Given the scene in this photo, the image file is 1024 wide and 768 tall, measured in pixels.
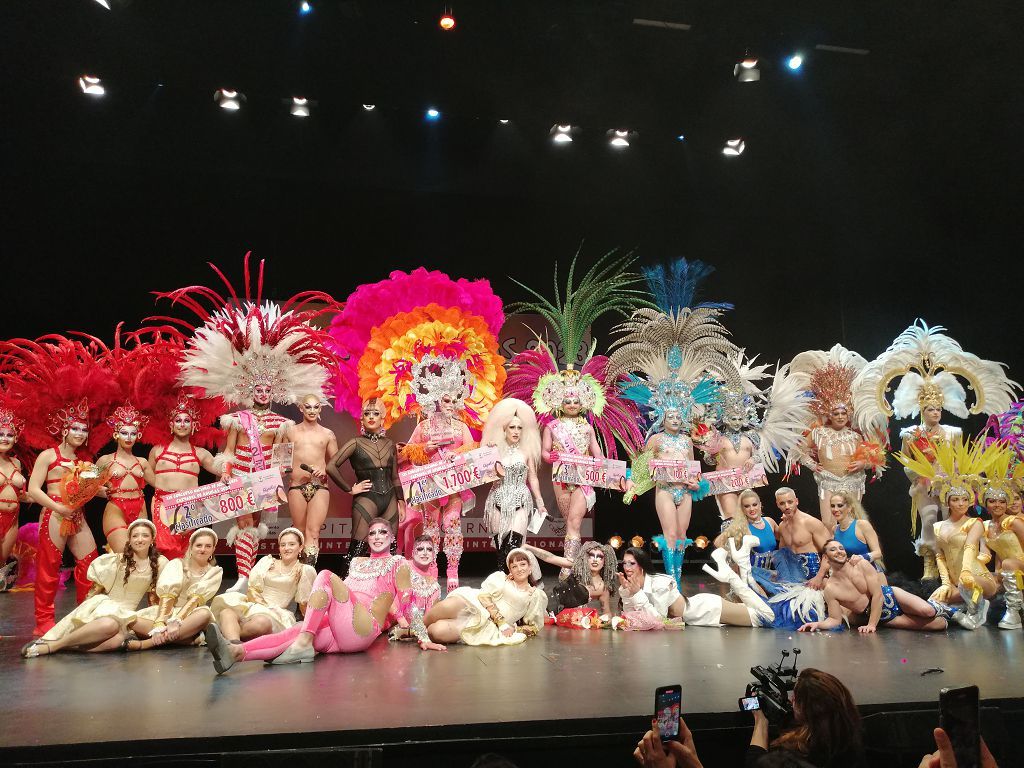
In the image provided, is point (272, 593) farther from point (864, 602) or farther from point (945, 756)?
point (864, 602)

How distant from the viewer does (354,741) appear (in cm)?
302

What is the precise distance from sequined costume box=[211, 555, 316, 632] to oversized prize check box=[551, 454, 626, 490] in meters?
2.07

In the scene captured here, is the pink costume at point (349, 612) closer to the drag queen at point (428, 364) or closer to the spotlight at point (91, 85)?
the drag queen at point (428, 364)

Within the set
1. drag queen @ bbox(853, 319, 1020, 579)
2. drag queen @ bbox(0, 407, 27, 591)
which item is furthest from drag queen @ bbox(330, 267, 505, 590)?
drag queen @ bbox(853, 319, 1020, 579)

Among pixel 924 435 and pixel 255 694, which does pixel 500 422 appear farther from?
pixel 924 435

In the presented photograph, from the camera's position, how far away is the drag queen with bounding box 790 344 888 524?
258 inches

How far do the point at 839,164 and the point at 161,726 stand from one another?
310 inches

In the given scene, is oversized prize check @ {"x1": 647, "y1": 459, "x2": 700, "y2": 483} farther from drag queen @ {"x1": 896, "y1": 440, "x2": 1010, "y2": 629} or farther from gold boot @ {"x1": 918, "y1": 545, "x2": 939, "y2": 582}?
gold boot @ {"x1": 918, "y1": 545, "x2": 939, "y2": 582}

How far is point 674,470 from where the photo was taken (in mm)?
6109

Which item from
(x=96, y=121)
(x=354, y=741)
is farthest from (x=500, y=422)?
(x=96, y=121)

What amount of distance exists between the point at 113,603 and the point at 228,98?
464 cm

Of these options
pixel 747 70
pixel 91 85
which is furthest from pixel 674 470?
pixel 91 85

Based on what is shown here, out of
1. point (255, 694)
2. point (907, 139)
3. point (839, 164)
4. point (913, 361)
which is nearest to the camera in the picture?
point (255, 694)

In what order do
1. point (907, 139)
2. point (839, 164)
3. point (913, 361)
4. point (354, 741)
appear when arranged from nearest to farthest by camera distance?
point (354, 741), point (913, 361), point (907, 139), point (839, 164)
